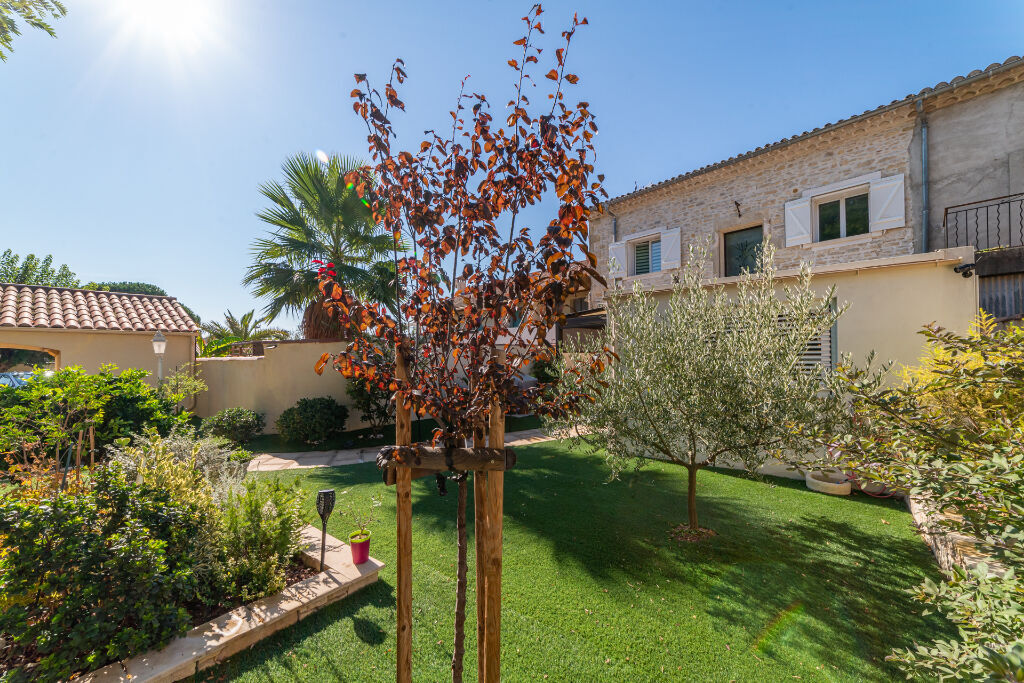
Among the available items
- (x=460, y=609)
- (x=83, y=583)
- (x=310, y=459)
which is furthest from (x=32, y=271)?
(x=460, y=609)

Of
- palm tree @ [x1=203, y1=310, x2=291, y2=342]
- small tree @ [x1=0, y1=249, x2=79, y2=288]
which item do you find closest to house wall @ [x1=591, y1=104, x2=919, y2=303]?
palm tree @ [x1=203, y1=310, x2=291, y2=342]

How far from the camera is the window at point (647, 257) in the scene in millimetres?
13297

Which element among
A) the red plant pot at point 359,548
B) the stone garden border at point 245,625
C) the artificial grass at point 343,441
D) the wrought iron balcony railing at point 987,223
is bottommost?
the artificial grass at point 343,441

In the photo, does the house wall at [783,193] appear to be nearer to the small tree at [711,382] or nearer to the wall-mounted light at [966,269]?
the wall-mounted light at [966,269]

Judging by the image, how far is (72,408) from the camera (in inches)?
158

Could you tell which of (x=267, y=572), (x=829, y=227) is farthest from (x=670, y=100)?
(x=267, y=572)

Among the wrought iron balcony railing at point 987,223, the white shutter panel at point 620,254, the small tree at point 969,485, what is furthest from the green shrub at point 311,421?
the wrought iron balcony railing at point 987,223

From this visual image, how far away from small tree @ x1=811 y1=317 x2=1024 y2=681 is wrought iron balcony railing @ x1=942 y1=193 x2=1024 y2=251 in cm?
846

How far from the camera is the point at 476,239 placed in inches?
79.0

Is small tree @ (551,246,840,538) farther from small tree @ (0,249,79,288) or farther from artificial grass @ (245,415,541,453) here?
small tree @ (0,249,79,288)

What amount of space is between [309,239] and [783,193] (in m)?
13.3

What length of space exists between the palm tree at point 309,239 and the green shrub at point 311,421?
219 centimetres

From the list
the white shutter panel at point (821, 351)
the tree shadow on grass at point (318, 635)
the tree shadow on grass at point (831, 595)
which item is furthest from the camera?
the white shutter panel at point (821, 351)

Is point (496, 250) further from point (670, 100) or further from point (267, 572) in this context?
point (670, 100)
